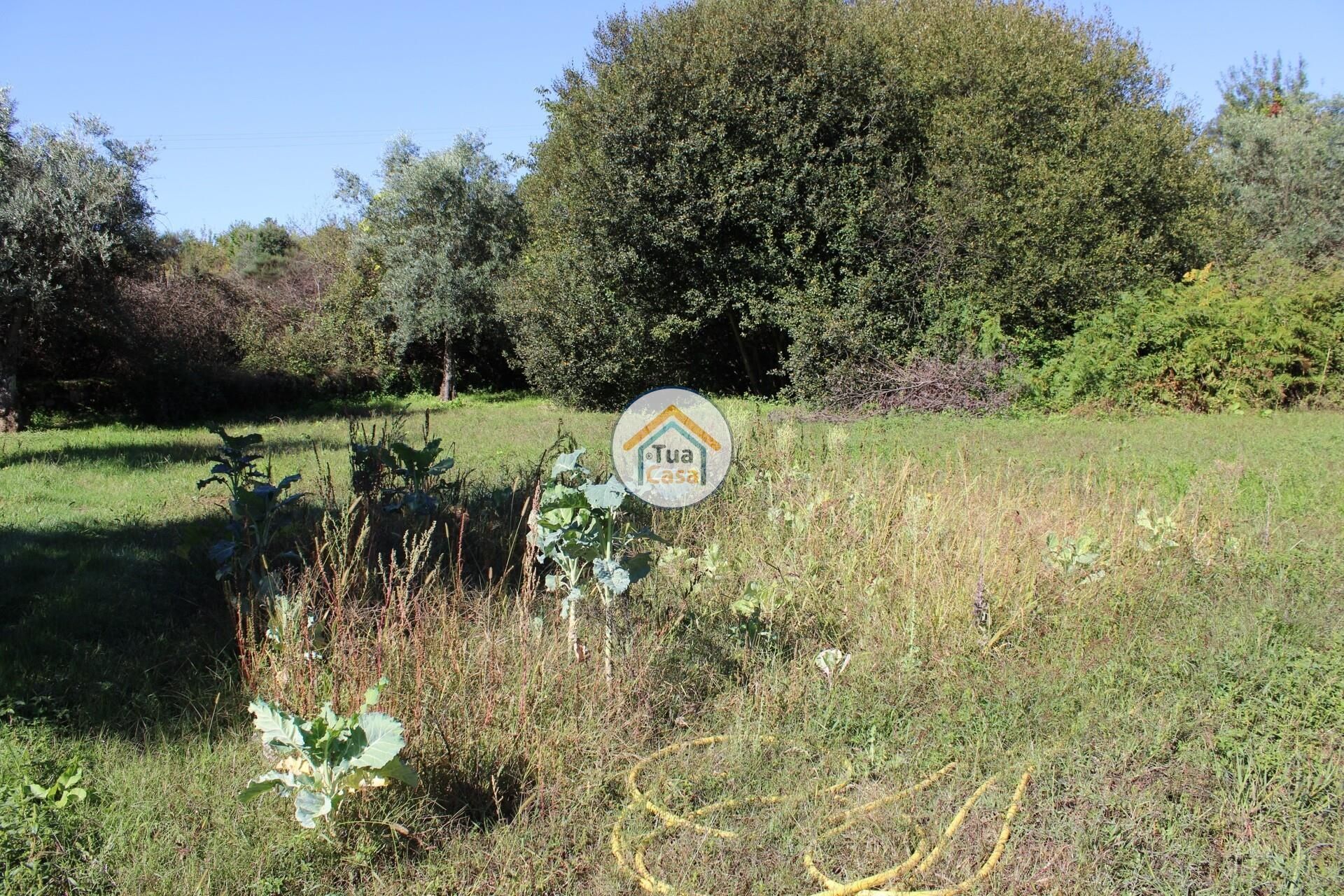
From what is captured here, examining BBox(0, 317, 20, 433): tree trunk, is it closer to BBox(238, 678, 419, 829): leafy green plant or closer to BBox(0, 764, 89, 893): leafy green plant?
BBox(0, 764, 89, 893): leafy green plant

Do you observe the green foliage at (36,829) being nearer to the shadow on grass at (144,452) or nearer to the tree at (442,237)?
the shadow on grass at (144,452)

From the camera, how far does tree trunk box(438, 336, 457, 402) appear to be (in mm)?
20375

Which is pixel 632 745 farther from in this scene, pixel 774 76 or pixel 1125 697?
pixel 774 76

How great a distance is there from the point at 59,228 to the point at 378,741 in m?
12.5

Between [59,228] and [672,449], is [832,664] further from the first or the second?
[59,228]

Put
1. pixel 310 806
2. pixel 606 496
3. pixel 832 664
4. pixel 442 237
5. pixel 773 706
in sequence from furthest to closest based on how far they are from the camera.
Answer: pixel 442 237 < pixel 832 664 < pixel 773 706 < pixel 606 496 < pixel 310 806

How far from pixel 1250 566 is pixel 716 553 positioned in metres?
2.91

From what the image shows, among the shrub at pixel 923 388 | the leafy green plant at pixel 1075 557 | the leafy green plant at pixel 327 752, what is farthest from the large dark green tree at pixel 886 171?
the leafy green plant at pixel 327 752

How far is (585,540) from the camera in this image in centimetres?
342

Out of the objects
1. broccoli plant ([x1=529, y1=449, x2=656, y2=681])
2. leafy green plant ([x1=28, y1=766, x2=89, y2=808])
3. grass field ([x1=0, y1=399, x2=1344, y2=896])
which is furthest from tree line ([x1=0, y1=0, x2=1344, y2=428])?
leafy green plant ([x1=28, y1=766, x2=89, y2=808])

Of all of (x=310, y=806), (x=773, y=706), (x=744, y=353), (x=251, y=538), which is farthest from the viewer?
(x=744, y=353)

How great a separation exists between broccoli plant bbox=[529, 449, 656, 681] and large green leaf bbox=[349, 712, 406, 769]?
103 cm

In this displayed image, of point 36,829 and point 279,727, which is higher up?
point 279,727

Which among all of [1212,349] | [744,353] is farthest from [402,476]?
[744,353]
